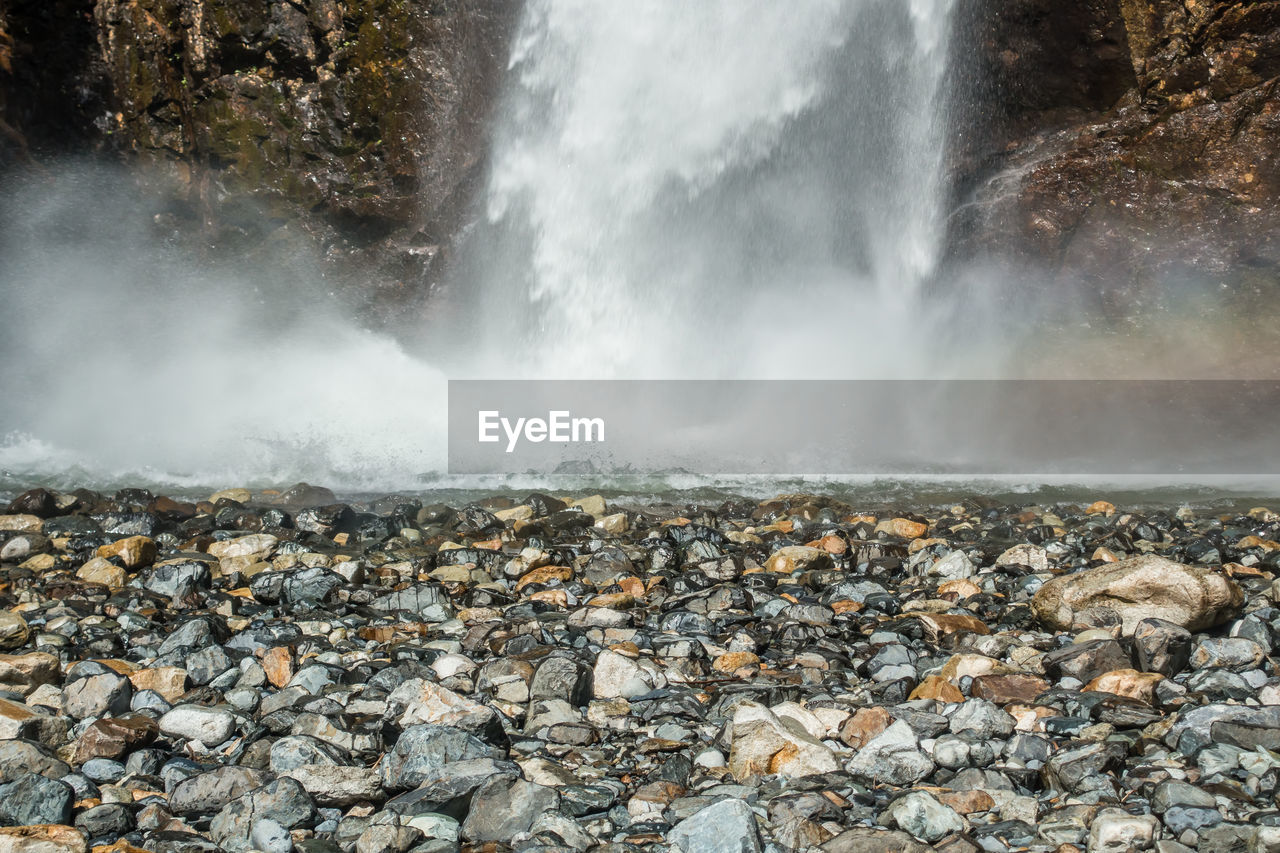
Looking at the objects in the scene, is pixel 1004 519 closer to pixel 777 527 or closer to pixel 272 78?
pixel 777 527

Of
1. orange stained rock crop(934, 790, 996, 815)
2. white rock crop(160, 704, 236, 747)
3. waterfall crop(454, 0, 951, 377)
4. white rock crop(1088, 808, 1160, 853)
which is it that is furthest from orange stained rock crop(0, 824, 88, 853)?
waterfall crop(454, 0, 951, 377)

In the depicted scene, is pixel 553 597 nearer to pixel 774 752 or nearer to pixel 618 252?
pixel 774 752

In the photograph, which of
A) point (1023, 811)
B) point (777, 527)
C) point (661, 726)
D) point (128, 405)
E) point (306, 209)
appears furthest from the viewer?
point (306, 209)

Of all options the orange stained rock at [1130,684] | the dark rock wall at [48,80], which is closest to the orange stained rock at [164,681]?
the orange stained rock at [1130,684]

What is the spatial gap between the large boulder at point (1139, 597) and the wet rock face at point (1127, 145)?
29.4 feet

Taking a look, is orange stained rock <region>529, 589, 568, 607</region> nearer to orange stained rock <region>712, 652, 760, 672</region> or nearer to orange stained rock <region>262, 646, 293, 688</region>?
orange stained rock <region>712, 652, 760, 672</region>

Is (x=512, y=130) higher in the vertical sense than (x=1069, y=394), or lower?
higher

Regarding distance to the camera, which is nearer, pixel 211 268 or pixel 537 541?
pixel 537 541

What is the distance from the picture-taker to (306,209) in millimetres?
13266

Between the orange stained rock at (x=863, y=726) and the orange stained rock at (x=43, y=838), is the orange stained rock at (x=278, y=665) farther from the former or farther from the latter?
the orange stained rock at (x=863, y=726)

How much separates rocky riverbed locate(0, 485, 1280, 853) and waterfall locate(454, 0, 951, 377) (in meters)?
6.68

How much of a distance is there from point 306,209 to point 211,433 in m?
3.64

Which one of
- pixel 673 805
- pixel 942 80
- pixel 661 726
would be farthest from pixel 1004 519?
pixel 942 80

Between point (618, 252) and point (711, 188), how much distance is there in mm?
1561
